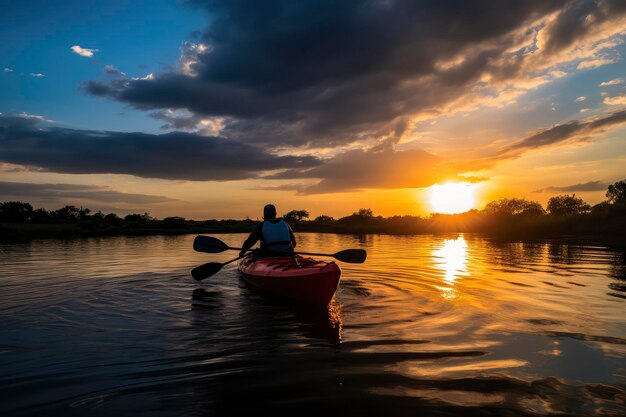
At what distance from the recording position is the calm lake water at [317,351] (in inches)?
152

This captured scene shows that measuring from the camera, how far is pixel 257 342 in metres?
6.01

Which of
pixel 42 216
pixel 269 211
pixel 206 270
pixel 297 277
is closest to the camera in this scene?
pixel 297 277

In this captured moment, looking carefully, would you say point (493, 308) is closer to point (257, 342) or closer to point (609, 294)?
point (609, 294)

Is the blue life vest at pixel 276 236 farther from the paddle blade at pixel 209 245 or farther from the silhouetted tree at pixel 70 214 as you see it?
the silhouetted tree at pixel 70 214

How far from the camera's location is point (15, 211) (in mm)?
77812

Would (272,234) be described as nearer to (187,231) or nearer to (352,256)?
(352,256)

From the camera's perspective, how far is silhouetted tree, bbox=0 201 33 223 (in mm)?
71312

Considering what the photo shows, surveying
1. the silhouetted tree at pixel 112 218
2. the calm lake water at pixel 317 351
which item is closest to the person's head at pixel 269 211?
the calm lake water at pixel 317 351

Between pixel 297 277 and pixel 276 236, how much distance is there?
2815mm

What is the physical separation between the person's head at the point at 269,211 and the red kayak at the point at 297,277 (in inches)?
54.5

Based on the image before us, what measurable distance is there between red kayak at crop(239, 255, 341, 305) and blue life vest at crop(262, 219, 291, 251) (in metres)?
0.65

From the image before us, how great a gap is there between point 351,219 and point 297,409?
70.7 metres

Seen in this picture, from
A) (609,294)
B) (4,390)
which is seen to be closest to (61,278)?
(4,390)

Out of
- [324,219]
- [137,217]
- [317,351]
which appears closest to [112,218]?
[137,217]
